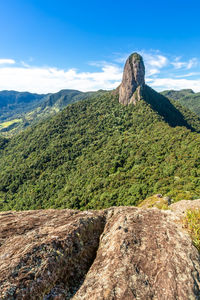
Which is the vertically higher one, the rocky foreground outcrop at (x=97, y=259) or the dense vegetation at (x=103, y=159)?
the rocky foreground outcrop at (x=97, y=259)

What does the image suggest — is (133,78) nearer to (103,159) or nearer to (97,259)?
(103,159)

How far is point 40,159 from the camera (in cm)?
11594

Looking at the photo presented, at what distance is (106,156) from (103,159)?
350 cm

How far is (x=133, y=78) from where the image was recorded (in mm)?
149375

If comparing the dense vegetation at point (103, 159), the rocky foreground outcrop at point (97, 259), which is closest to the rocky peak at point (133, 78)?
the dense vegetation at point (103, 159)

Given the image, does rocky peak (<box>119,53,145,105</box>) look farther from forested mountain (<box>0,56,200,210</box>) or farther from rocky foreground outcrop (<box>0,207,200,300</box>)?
rocky foreground outcrop (<box>0,207,200,300</box>)

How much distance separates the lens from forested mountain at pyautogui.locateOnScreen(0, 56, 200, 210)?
6350 centimetres

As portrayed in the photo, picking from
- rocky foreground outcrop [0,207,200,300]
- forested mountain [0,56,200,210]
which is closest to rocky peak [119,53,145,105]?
forested mountain [0,56,200,210]

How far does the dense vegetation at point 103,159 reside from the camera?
62.9 meters

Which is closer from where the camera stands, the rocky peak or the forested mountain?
the forested mountain

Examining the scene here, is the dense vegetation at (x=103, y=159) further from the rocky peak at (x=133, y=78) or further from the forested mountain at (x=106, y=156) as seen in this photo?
the rocky peak at (x=133, y=78)

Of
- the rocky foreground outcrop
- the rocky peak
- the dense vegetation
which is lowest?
the dense vegetation

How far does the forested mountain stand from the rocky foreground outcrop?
1507 inches

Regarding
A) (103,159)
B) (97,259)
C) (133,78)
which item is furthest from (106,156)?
(97,259)
